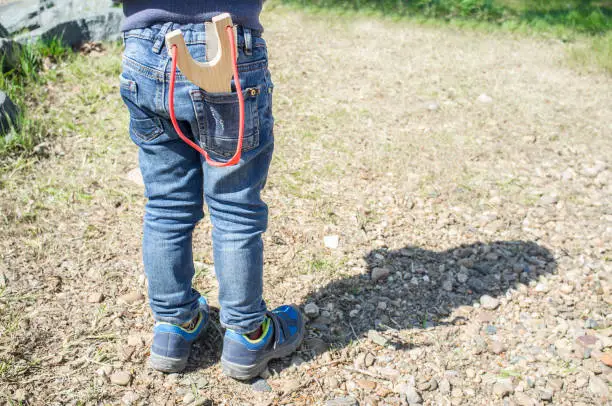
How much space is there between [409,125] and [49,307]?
7.99 ft

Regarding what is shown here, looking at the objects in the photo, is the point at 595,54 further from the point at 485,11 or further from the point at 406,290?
the point at 406,290

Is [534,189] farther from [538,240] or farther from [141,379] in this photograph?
[141,379]

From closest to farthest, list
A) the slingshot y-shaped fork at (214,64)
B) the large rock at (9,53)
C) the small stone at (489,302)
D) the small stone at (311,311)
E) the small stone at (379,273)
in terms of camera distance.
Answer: the slingshot y-shaped fork at (214,64) < the small stone at (311,311) < the small stone at (489,302) < the small stone at (379,273) < the large rock at (9,53)

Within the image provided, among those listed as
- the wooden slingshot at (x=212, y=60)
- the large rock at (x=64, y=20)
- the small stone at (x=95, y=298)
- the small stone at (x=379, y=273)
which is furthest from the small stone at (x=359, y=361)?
the large rock at (x=64, y=20)

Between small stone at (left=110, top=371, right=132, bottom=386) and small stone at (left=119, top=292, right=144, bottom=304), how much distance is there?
0.39m

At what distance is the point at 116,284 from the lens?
2600mm

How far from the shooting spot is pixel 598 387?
87.7 inches

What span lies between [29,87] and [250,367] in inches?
109

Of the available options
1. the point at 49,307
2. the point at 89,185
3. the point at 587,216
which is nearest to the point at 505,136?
the point at 587,216

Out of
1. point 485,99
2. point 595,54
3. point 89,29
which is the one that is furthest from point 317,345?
point 595,54

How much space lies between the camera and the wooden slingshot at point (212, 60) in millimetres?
1526

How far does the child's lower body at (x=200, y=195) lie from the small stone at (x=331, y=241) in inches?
25.7

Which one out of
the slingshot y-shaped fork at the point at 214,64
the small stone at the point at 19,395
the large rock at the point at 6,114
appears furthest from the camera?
the large rock at the point at 6,114

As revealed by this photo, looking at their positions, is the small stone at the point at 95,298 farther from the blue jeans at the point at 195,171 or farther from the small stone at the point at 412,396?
the small stone at the point at 412,396
